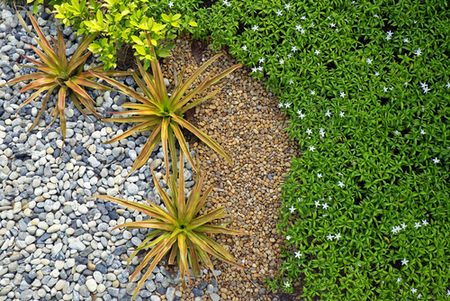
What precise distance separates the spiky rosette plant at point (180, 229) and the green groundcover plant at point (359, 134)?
2.29ft

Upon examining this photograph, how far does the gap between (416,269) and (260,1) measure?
317 centimetres

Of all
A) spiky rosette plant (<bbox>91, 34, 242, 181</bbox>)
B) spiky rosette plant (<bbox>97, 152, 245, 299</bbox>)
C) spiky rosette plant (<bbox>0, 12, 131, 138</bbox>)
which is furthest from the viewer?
spiky rosette plant (<bbox>0, 12, 131, 138</bbox>)

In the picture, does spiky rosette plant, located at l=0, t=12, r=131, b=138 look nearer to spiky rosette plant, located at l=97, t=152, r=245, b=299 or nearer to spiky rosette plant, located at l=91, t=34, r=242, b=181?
spiky rosette plant, located at l=91, t=34, r=242, b=181

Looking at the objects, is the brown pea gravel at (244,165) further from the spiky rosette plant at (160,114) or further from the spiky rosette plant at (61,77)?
the spiky rosette plant at (61,77)

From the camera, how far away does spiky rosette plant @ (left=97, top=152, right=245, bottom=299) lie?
309cm

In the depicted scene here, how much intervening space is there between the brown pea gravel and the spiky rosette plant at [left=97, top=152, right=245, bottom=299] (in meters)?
0.27

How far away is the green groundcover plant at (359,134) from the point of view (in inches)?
126

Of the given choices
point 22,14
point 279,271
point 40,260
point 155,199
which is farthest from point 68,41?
point 279,271

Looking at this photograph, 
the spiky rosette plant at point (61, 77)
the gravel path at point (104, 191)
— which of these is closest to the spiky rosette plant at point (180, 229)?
the gravel path at point (104, 191)

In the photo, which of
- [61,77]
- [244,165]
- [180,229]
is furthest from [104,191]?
[244,165]

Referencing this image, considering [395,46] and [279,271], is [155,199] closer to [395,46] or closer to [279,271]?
[279,271]

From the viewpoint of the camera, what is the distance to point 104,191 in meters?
3.50

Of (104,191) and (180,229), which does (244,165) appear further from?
(104,191)

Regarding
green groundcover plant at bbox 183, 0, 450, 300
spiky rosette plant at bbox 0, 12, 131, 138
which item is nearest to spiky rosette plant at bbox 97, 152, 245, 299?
green groundcover plant at bbox 183, 0, 450, 300
